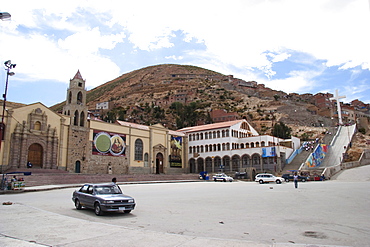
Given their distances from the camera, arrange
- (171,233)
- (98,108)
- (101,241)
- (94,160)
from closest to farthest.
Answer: (101,241) < (171,233) < (94,160) < (98,108)

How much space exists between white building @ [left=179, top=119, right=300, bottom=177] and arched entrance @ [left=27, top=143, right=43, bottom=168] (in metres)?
29.7

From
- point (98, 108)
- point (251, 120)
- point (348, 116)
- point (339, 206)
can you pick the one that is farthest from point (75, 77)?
point (348, 116)

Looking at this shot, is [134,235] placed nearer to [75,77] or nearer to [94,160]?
[94,160]

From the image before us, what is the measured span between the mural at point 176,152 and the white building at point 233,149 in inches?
107

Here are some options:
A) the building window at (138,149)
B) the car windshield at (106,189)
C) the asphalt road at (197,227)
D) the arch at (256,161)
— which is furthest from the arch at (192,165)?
the car windshield at (106,189)

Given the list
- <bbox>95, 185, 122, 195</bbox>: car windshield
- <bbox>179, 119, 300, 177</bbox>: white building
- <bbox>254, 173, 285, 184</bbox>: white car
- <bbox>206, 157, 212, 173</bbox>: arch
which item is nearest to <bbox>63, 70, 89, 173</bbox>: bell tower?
<bbox>179, 119, 300, 177</bbox>: white building

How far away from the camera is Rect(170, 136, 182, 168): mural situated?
190 ft

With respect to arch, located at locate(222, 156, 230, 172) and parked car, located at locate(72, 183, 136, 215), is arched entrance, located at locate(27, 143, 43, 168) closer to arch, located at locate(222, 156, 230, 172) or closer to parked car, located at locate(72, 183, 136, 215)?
parked car, located at locate(72, 183, 136, 215)

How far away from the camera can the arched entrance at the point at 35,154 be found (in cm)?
3861

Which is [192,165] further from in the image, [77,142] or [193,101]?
[193,101]

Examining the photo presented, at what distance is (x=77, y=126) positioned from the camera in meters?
43.7

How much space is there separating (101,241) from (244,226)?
4.40 m

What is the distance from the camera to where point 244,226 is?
368 inches

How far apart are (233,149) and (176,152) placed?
11079 mm
